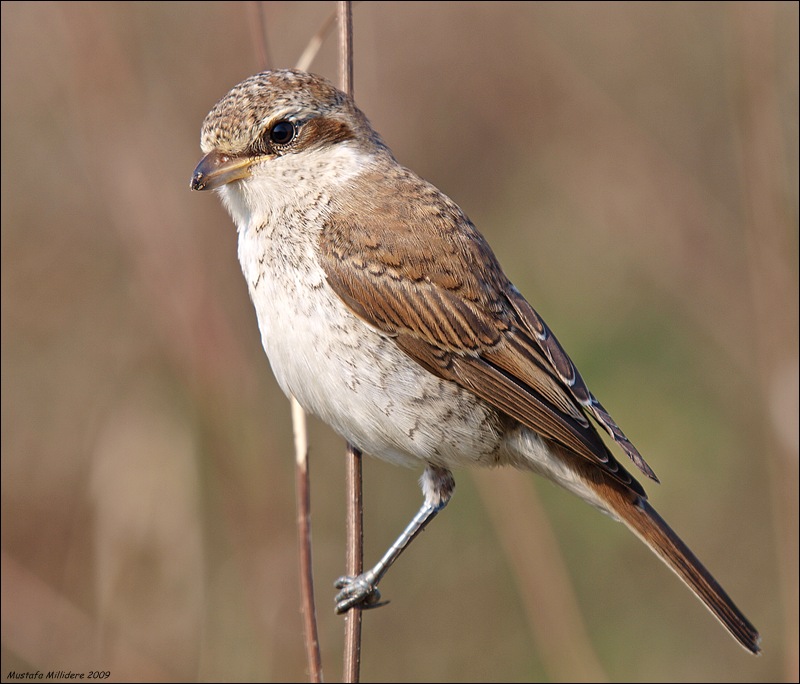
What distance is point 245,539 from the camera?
4035 mm

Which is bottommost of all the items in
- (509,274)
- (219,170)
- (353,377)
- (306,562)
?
(509,274)

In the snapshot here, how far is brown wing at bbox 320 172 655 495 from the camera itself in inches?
123

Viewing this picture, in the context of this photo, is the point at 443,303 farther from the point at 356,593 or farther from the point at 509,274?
the point at 509,274

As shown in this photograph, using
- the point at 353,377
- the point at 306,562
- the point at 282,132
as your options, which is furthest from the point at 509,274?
the point at 306,562

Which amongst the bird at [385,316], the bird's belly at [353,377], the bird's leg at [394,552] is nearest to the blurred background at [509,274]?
the bird's leg at [394,552]

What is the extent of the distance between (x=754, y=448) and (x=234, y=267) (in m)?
3.02

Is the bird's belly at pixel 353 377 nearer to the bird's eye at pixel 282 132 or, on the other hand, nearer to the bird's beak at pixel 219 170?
the bird's beak at pixel 219 170

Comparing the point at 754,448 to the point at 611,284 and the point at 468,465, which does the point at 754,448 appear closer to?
the point at 611,284

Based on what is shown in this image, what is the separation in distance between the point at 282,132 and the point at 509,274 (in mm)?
3307

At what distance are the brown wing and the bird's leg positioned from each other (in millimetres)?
550

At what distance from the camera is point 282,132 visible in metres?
3.20

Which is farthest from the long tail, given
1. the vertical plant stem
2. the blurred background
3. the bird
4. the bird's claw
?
the vertical plant stem

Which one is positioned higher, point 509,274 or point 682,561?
point 682,561

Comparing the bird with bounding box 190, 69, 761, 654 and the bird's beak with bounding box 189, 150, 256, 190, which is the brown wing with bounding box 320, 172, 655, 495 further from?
the bird's beak with bounding box 189, 150, 256, 190
